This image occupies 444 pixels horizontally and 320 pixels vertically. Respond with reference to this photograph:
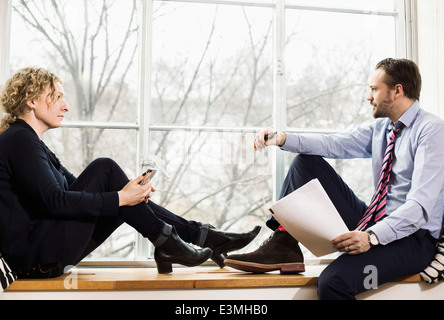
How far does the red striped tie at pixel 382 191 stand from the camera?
205 cm

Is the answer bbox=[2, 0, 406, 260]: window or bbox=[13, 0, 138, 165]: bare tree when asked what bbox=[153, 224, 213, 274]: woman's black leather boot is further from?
bbox=[13, 0, 138, 165]: bare tree

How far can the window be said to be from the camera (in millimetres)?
2672

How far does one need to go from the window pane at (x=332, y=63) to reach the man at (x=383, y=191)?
689mm

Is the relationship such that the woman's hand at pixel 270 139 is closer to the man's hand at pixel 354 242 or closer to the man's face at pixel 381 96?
the man's face at pixel 381 96

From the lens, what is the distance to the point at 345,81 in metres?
3.00

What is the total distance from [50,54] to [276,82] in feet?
3.97

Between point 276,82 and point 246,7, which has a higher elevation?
point 246,7

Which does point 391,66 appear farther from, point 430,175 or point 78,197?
point 78,197

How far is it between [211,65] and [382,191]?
48.5 inches

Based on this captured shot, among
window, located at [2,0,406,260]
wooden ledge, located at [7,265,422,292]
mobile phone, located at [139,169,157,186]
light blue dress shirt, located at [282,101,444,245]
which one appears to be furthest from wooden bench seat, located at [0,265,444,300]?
window, located at [2,0,406,260]

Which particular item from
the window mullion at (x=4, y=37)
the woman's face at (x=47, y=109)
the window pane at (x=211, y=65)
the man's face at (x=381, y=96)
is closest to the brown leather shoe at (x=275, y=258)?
the man's face at (x=381, y=96)

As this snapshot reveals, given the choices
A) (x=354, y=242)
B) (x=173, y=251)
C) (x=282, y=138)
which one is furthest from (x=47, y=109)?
(x=354, y=242)

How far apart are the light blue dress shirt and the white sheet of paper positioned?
150 millimetres
